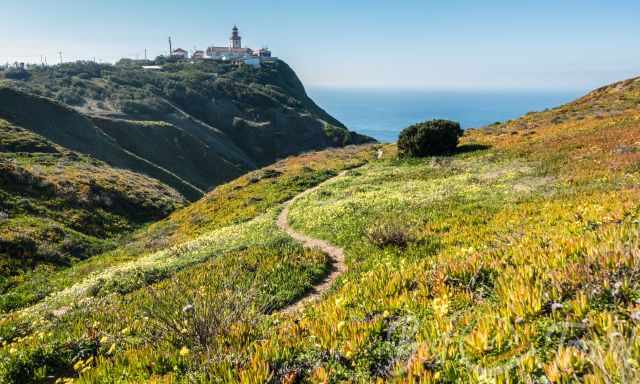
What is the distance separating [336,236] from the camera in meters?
17.3

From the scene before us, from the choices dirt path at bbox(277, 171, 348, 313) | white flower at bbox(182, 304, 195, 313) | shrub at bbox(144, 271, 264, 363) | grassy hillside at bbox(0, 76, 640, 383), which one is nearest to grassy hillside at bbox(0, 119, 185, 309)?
grassy hillside at bbox(0, 76, 640, 383)

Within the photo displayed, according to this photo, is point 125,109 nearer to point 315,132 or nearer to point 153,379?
point 315,132

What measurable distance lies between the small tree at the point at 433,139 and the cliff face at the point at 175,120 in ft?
126

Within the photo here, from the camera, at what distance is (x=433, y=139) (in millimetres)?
39375

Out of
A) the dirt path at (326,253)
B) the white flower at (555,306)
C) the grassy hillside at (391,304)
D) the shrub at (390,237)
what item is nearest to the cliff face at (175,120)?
the dirt path at (326,253)

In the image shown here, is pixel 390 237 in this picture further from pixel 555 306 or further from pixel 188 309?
pixel 555 306

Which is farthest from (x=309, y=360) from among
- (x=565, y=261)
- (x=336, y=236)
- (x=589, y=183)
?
(x=589, y=183)

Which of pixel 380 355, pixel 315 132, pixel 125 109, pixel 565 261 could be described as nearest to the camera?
pixel 380 355

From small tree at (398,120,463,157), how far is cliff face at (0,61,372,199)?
3854cm

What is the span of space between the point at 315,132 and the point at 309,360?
461 feet

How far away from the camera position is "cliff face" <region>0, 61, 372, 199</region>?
70938 mm

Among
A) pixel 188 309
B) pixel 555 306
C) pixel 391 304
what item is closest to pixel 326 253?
pixel 391 304

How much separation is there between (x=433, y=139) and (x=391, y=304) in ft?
115

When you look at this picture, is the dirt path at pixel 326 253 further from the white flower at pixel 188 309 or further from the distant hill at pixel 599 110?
the distant hill at pixel 599 110
